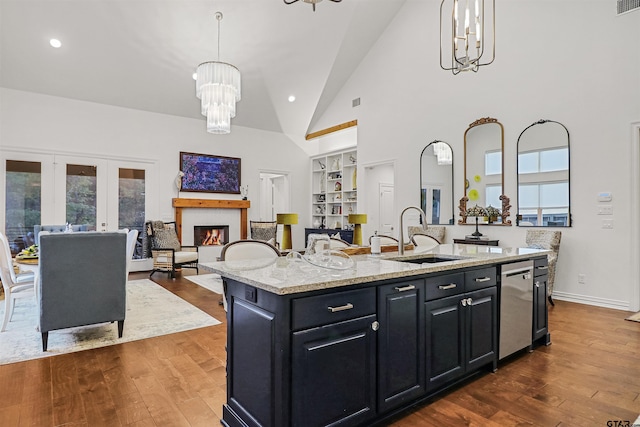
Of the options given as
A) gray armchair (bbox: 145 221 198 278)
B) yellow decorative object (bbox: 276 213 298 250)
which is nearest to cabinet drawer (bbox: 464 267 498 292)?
yellow decorative object (bbox: 276 213 298 250)

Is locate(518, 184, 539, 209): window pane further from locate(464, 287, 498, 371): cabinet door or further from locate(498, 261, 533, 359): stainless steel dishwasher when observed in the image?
locate(464, 287, 498, 371): cabinet door

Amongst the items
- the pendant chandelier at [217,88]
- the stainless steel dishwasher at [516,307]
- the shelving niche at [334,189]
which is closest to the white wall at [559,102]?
the shelving niche at [334,189]

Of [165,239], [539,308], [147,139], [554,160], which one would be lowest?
[539,308]

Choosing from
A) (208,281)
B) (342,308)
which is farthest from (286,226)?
(208,281)

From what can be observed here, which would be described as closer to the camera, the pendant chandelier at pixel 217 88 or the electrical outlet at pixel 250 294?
the electrical outlet at pixel 250 294

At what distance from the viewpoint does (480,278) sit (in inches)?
101

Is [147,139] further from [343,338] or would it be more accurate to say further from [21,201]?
[343,338]

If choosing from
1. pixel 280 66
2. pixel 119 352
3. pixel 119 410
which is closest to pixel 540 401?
pixel 119 410

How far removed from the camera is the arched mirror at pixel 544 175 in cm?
503

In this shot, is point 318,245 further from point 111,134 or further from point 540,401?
point 111,134

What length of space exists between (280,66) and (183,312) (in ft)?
17.1

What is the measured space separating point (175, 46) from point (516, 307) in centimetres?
644

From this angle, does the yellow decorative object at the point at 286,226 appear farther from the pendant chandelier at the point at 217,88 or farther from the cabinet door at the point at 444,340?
the pendant chandelier at the point at 217,88

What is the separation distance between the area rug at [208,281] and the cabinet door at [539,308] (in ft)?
13.4
